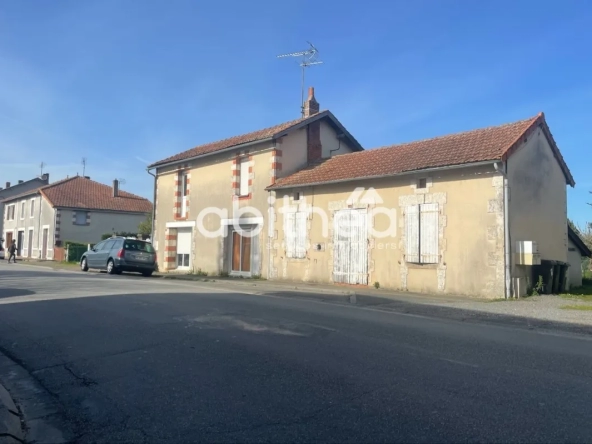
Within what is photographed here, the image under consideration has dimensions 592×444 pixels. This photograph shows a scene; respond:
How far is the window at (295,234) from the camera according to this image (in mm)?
18312

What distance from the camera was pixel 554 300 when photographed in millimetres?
13258

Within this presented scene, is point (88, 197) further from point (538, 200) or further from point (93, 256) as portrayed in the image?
point (538, 200)

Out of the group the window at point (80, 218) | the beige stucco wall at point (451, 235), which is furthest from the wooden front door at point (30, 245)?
the beige stucco wall at point (451, 235)

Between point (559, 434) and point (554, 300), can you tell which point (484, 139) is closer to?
point (554, 300)

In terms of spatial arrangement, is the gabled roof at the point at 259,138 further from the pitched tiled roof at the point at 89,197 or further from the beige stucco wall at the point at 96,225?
the pitched tiled roof at the point at 89,197

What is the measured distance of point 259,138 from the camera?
1994 cm

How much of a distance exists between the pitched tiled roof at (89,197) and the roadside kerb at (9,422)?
36464mm

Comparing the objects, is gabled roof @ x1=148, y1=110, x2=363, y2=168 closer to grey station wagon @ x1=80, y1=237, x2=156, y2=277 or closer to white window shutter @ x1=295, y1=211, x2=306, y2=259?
white window shutter @ x1=295, y1=211, x2=306, y2=259

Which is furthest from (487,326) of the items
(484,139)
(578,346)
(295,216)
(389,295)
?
(295,216)

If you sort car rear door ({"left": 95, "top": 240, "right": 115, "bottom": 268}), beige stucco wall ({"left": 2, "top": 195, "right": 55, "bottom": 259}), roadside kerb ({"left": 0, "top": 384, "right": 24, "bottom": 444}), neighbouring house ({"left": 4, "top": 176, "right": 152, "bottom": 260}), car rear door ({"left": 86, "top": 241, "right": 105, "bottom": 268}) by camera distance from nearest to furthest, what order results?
roadside kerb ({"left": 0, "top": 384, "right": 24, "bottom": 444}) < car rear door ({"left": 95, "top": 240, "right": 115, "bottom": 268}) < car rear door ({"left": 86, "top": 241, "right": 105, "bottom": 268}) < neighbouring house ({"left": 4, "top": 176, "right": 152, "bottom": 260}) < beige stucco wall ({"left": 2, "top": 195, "right": 55, "bottom": 259})

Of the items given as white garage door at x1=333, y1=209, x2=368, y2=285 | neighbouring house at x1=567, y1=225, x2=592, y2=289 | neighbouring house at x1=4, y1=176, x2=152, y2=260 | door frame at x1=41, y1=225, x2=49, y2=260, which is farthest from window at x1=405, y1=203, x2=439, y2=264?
door frame at x1=41, y1=225, x2=49, y2=260

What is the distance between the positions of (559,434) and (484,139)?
1250 centimetres

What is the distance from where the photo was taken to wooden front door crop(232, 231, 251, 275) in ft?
68.0

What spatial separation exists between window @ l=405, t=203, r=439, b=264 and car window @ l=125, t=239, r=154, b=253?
11.3 metres
